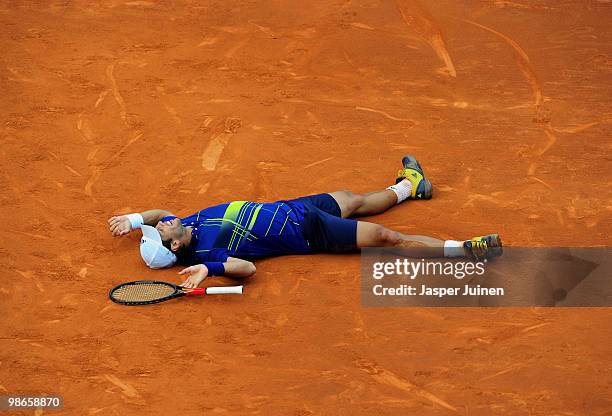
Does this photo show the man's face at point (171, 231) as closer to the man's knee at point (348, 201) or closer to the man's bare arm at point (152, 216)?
A: the man's bare arm at point (152, 216)

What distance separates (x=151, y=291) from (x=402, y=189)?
281cm

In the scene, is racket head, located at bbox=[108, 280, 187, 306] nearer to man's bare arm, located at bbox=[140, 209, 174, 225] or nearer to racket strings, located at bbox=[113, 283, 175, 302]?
racket strings, located at bbox=[113, 283, 175, 302]

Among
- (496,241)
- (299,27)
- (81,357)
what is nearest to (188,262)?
(81,357)

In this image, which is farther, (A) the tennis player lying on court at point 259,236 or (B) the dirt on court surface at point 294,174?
(A) the tennis player lying on court at point 259,236

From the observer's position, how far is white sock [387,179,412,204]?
12.0m

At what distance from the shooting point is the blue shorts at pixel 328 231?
36.4 feet

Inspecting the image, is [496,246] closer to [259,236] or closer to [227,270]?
[259,236]

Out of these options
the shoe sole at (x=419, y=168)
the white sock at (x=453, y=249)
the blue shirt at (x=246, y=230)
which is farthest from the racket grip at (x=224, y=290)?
the shoe sole at (x=419, y=168)

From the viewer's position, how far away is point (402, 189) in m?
12.1

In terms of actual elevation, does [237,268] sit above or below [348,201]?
below

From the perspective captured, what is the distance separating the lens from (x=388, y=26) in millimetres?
15812

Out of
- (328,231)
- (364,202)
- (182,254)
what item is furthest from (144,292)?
(364,202)

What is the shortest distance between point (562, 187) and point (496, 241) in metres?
1.82
